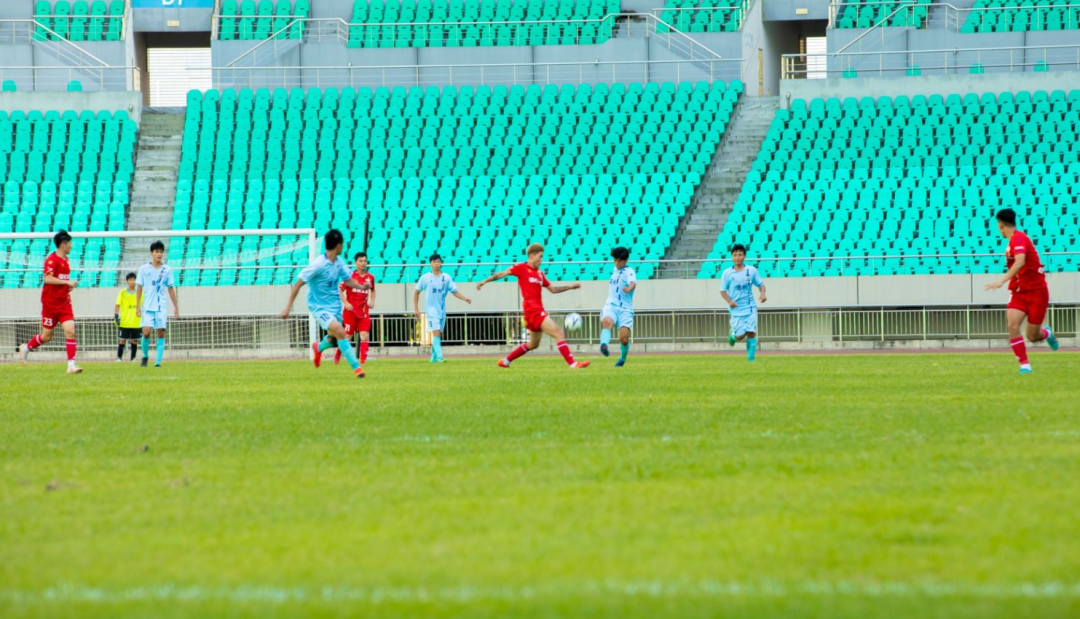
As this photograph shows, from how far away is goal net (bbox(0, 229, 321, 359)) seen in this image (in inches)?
1096

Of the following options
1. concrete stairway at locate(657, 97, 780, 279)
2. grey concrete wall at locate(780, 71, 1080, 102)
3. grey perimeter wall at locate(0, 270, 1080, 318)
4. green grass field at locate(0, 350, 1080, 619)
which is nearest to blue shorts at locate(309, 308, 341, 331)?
green grass field at locate(0, 350, 1080, 619)

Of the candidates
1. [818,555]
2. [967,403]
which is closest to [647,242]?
[967,403]

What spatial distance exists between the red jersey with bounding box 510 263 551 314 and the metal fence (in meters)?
9.48

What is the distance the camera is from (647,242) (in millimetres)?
30656

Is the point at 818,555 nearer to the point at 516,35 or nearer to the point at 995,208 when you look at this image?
the point at 995,208

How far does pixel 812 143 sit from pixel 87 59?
2313 centimetres

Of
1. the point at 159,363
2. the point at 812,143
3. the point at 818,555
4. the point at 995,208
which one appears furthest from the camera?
the point at 812,143

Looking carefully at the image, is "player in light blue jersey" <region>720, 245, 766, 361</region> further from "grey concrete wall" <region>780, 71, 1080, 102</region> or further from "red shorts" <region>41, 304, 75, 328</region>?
"grey concrete wall" <region>780, 71, 1080, 102</region>

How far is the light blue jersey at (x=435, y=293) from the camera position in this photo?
22.6 metres

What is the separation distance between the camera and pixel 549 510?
5.28 m

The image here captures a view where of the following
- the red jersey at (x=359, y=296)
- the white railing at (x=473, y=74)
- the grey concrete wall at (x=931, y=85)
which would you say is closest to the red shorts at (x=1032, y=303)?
the red jersey at (x=359, y=296)

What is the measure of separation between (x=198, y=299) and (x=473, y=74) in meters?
14.4

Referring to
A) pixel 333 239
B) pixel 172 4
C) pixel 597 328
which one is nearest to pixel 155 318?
pixel 333 239

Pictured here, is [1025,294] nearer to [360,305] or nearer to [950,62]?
[360,305]
